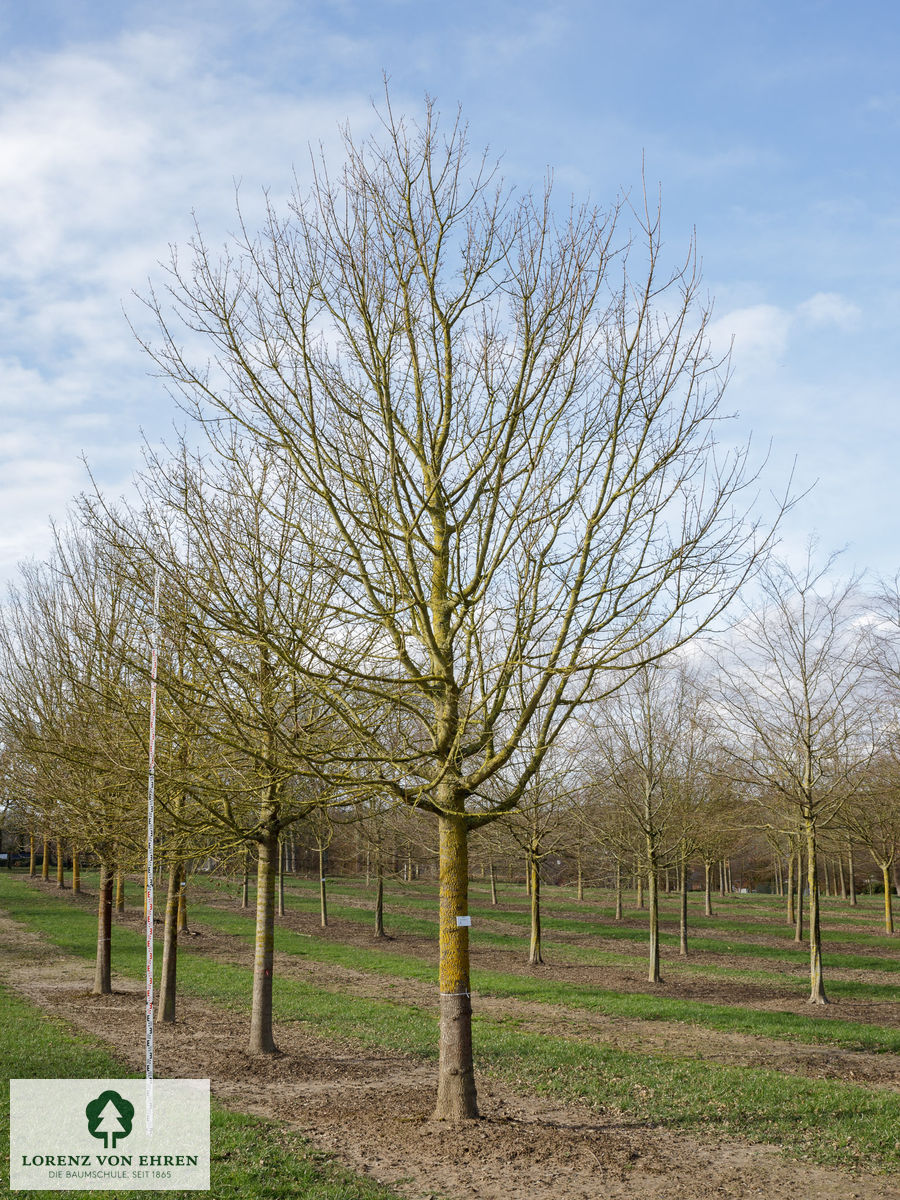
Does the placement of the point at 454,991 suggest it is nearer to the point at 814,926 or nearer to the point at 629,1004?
the point at 629,1004


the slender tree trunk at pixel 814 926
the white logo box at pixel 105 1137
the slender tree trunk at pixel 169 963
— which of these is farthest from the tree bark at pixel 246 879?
the slender tree trunk at pixel 814 926

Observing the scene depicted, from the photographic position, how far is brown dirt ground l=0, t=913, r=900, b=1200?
592 centimetres

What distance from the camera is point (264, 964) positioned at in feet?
32.8

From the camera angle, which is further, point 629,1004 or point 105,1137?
point 629,1004

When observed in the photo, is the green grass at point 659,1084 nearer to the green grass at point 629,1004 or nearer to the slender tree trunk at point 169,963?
the slender tree trunk at point 169,963

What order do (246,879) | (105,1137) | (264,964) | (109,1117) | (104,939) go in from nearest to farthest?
(105,1137)
(109,1117)
(264,964)
(104,939)
(246,879)

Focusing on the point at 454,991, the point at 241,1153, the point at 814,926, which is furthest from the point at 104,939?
the point at 814,926

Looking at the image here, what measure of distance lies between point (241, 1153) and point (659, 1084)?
14.5 ft

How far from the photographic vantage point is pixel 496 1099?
324 inches

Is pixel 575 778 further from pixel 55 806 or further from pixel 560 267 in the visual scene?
pixel 560 267

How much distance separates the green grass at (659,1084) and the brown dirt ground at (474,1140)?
1.34 feet

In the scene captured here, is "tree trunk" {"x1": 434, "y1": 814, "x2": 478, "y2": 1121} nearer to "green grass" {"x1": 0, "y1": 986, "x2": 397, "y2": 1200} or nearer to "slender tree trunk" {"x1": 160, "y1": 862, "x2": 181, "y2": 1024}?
"green grass" {"x1": 0, "y1": 986, "x2": 397, "y2": 1200}

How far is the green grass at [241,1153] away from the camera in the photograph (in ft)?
18.3

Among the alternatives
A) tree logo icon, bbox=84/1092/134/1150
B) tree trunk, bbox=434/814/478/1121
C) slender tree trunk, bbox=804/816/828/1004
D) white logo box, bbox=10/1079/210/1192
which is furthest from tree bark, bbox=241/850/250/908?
slender tree trunk, bbox=804/816/828/1004
